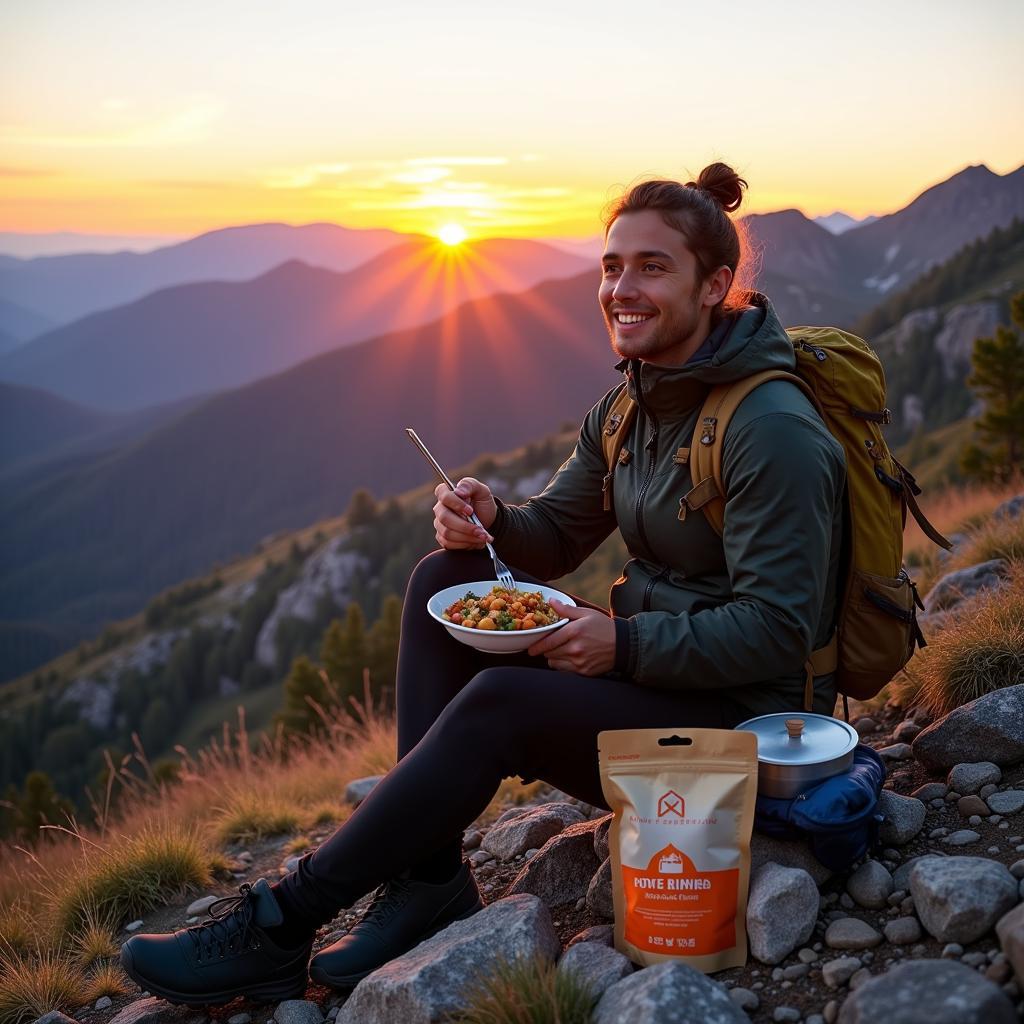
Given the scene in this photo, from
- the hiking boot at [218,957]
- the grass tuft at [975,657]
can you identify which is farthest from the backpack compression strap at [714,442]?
the hiking boot at [218,957]

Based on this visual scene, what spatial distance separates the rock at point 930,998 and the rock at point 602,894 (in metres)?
1.07

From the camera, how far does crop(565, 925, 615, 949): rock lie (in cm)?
290

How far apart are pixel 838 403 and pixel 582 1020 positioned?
1.97 meters

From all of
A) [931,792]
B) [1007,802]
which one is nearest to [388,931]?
[931,792]

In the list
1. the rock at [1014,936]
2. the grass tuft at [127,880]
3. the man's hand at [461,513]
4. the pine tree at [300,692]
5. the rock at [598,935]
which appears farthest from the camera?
the pine tree at [300,692]

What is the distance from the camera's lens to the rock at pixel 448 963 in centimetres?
262

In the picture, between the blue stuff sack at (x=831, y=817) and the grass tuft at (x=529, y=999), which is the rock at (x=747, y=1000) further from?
the blue stuff sack at (x=831, y=817)

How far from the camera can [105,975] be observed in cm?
371

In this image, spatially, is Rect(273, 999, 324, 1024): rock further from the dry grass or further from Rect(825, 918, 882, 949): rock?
Rect(825, 918, 882, 949): rock

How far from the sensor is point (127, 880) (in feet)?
14.6

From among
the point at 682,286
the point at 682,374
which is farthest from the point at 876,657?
the point at 682,286

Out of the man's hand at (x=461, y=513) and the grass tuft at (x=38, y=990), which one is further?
the man's hand at (x=461, y=513)

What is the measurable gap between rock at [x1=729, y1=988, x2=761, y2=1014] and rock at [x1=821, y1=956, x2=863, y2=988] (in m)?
0.19

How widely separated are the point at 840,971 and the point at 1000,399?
25.3 meters
